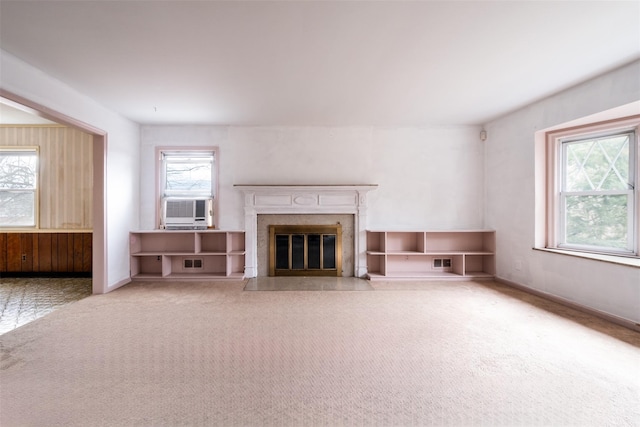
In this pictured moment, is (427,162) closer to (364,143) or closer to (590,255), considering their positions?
(364,143)

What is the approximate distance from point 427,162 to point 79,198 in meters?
5.82

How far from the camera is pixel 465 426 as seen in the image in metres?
1.38

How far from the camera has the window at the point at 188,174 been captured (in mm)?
4629

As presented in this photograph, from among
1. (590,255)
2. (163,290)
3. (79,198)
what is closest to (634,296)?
(590,255)

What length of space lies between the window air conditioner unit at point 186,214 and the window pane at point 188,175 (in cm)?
30

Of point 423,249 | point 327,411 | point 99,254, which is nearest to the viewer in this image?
point 327,411

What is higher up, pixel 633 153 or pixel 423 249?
pixel 633 153

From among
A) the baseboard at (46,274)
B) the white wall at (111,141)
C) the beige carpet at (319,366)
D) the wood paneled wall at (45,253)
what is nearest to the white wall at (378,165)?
the white wall at (111,141)

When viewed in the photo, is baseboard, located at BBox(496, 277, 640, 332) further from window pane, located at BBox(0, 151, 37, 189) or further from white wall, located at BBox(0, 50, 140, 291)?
window pane, located at BBox(0, 151, 37, 189)

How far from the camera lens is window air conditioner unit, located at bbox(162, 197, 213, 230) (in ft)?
14.3

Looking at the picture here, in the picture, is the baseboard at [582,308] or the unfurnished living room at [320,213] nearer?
the unfurnished living room at [320,213]

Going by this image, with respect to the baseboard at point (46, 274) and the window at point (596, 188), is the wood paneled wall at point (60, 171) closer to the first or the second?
the baseboard at point (46, 274)

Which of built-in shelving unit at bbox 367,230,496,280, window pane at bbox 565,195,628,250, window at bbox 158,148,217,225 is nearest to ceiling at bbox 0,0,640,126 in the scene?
window at bbox 158,148,217,225

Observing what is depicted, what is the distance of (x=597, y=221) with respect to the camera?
3219 millimetres
